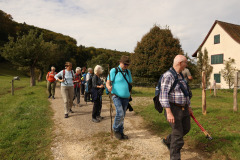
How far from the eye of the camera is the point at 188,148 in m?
3.88

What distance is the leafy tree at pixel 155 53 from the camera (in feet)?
80.0

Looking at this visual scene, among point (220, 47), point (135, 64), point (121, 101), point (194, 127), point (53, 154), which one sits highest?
point (220, 47)

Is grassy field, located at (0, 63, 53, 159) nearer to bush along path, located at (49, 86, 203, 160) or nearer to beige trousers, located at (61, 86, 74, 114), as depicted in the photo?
bush along path, located at (49, 86, 203, 160)

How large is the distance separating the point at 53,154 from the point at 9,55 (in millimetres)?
17813

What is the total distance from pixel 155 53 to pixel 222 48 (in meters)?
9.85

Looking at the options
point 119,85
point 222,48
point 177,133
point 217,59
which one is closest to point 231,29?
point 222,48

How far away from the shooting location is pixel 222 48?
24.5 metres

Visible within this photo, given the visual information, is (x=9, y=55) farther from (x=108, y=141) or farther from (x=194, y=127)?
(x=194, y=127)

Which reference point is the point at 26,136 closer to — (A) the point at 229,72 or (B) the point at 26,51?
(B) the point at 26,51

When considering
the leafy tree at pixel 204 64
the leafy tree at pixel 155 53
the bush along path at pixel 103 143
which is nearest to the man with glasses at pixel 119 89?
the bush along path at pixel 103 143

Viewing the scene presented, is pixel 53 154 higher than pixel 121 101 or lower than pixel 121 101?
lower

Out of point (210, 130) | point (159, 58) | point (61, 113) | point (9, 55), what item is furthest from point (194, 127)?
point (159, 58)

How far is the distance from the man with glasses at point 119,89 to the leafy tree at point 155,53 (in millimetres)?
20415

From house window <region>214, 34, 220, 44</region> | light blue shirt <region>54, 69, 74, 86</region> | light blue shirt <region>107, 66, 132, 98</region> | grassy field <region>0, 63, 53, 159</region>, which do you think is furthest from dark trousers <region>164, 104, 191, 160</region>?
house window <region>214, 34, 220, 44</region>
